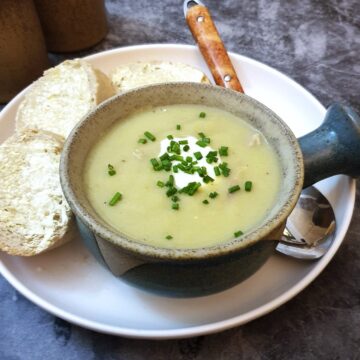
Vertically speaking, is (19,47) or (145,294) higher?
(19,47)

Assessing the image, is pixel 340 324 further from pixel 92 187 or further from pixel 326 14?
pixel 326 14

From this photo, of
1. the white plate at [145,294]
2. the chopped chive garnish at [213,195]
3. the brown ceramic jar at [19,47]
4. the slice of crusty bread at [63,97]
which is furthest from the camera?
the brown ceramic jar at [19,47]

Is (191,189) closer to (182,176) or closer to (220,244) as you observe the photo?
(182,176)

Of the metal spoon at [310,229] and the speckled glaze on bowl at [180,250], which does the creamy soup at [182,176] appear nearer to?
the speckled glaze on bowl at [180,250]

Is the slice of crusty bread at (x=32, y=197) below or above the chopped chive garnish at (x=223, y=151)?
above

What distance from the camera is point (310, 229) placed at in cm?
144

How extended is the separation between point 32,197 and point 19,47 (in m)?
0.79

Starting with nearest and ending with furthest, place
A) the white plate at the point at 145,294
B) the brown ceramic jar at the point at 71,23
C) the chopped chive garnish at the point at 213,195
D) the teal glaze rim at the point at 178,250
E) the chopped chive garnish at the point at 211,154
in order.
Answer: the teal glaze rim at the point at 178,250 → the white plate at the point at 145,294 → the chopped chive garnish at the point at 213,195 → the chopped chive garnish at the point at 211,154 → the brown ceramic jar at the point at 71,23

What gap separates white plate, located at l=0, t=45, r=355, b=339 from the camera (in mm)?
1193

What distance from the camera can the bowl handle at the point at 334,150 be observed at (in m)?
1.41

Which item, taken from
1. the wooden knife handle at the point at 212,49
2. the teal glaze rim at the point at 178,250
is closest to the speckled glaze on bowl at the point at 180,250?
the teal glaze rim at the point at 178,250

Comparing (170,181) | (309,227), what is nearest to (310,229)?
(309,227)

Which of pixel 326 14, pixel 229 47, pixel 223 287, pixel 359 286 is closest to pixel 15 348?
pixel 223 287

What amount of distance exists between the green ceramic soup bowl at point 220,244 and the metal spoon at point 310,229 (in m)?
0.10
